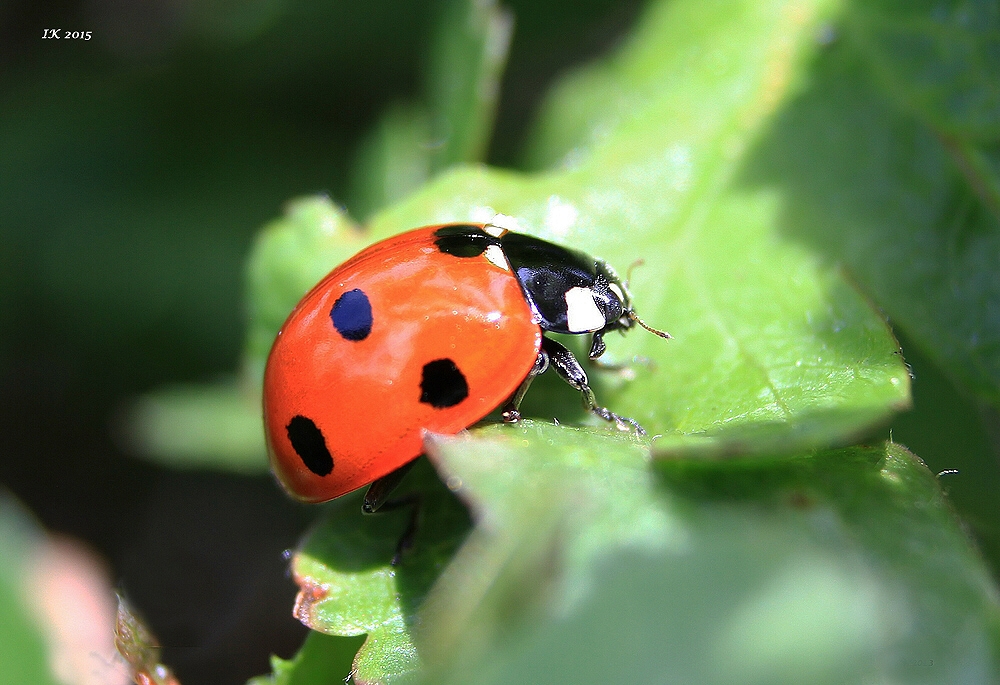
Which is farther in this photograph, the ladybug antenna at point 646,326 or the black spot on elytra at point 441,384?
the ladybug antenna at point 646,326

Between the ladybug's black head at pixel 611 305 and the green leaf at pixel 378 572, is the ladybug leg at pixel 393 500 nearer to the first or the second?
the green leaf at pixel 378 572

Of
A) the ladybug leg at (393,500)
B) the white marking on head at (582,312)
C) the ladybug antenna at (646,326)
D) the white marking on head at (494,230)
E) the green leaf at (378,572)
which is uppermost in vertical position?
the white marking on head at (494,230)

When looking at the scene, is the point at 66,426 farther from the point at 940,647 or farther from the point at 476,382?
the point at 940,647

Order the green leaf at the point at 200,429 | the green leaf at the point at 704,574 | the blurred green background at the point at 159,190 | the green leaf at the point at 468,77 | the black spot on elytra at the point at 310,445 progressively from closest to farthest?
1. the green leaf at the point at 704,574
2. the black spot on elytra at the point at 310,445
3. the green leaf at the point at 468,77
4. the green leaf at the point at 200,429
5. the blurred green background at the point at 159,190

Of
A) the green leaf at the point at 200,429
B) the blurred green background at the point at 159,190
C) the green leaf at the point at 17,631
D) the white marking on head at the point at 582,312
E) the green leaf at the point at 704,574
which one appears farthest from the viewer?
the blurred green background at the point at 159,190

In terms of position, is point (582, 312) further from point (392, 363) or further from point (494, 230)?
point (392, 363)

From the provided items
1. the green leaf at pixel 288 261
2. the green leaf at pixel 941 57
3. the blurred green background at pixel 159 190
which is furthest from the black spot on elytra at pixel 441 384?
the blurred green background at pixel 159 190

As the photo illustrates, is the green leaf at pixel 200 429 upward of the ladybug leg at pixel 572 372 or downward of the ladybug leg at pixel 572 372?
downward
